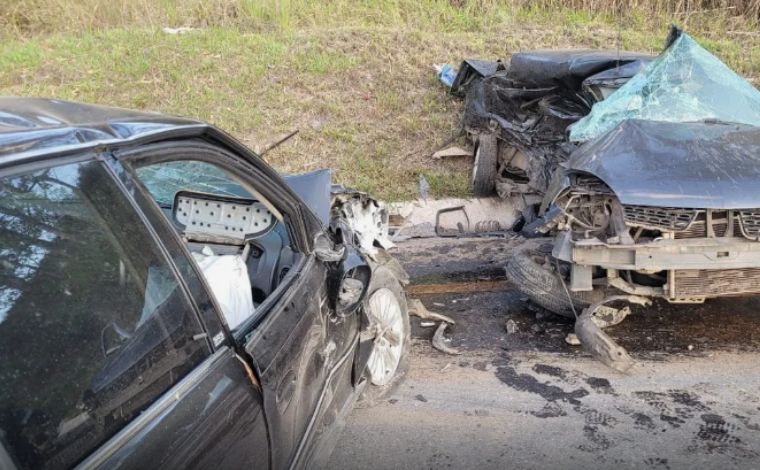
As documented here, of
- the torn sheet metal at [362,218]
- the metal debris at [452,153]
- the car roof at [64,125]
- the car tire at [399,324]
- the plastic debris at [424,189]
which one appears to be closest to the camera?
the car roof at [64,125]

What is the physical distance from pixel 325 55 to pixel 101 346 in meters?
9.53

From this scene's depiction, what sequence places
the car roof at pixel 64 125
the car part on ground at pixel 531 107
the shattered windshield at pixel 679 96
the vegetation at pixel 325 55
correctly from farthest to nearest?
the vegetation at pixel 325 55 < the car part on ground at pixel 531 107 < the shattered windshield at pixel 679 96 < the car roof at pixel 64 125

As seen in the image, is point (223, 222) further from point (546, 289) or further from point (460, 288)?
point (460, 288)

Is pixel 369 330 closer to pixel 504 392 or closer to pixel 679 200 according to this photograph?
pixel 504 392

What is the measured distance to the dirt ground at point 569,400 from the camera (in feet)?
10.7

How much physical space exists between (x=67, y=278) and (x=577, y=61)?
5.85 metres

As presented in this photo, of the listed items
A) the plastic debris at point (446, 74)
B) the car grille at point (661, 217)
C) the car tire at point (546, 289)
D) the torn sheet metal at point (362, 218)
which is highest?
the plastic debris at point (446, 74)

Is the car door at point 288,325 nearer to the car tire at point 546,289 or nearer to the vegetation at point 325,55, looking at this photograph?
the car tire at point 546,289

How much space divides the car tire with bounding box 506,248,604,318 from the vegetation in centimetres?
337

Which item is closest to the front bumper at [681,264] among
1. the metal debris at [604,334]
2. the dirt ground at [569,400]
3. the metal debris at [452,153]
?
the metal debris at [604,334]

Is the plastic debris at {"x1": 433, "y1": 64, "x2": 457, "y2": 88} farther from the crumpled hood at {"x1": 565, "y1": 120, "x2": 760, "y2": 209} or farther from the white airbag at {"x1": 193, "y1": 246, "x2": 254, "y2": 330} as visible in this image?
the white airbag at {"x1": 193, "y1": 246, "x2": 254, "y2": 330}

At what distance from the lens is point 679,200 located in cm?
393

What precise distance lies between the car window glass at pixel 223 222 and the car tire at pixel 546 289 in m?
2.26

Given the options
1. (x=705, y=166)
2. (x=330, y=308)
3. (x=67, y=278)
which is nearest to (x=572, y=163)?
(x=705, y=166)
